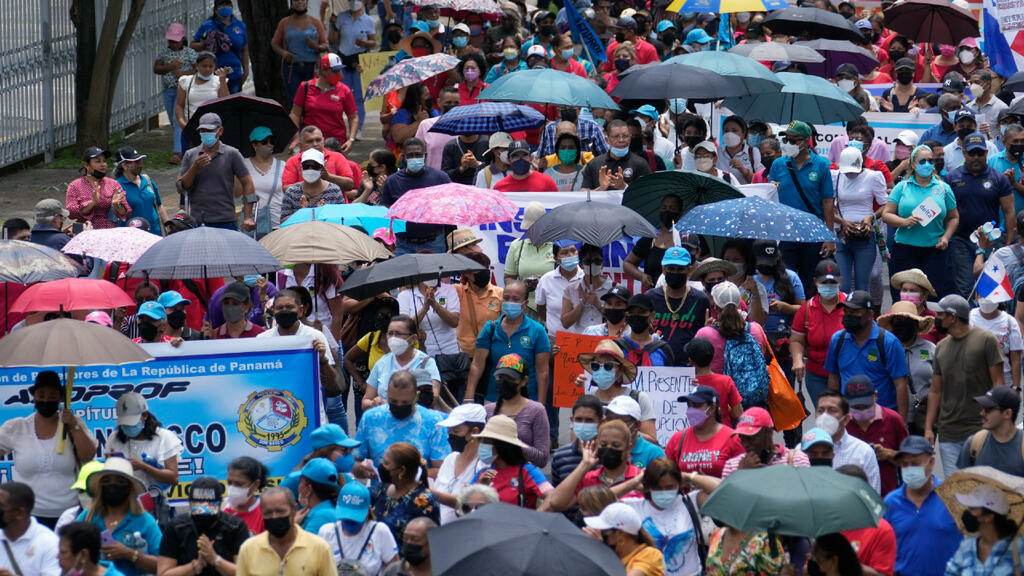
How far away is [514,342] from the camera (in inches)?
487

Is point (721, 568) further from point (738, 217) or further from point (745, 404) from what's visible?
point (738, 217)

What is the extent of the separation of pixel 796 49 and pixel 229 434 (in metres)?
11.3

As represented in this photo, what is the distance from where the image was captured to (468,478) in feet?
32.9

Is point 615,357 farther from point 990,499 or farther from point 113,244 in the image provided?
point 113,244

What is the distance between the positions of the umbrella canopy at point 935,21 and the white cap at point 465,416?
13823 millimetres

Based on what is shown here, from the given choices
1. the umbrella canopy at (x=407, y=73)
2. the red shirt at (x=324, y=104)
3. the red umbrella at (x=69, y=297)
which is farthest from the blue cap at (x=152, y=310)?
the red shirt at (x=324, y=104)

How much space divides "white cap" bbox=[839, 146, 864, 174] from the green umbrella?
7.42m

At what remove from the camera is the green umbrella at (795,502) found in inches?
323

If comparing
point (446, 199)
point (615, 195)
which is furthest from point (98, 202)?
point (615, 195)

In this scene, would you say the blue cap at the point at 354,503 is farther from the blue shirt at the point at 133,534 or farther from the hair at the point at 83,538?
the hair at the point at 83,538

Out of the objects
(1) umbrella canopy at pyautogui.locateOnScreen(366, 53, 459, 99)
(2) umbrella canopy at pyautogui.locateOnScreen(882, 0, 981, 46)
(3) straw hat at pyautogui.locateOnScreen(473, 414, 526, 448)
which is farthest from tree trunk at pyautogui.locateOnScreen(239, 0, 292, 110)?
(3) straw hat at pyautogui.locateOnScreen(473, 414, 526, 448)

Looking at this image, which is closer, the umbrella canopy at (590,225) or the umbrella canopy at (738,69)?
the umbrella canopy at (590,225)

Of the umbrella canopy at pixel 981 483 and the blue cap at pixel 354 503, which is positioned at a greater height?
the umbrella canopy at pixel 981 483

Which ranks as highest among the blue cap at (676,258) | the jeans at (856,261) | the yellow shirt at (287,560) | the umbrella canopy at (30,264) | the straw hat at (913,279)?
the blue cap at (676,258)
